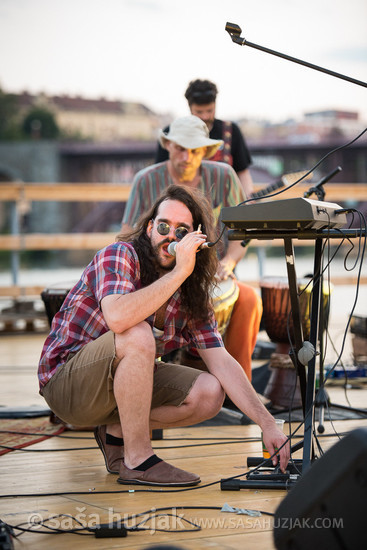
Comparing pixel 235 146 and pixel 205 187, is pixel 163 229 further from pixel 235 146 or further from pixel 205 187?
pixel 235 146

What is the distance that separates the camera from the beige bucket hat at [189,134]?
3779mm

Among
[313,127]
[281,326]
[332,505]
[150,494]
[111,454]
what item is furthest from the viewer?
[313,127]

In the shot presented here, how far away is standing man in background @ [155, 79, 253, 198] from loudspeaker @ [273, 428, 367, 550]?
9.78 ft

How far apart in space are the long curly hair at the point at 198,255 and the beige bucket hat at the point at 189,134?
110 cm

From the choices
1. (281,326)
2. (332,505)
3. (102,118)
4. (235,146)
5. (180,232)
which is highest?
(102,118)

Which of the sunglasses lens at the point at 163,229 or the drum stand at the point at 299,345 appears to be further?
the sunglasses lens at the point at 163,229

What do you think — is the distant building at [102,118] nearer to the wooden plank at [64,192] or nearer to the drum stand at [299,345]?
the wooden plank at [64,192]

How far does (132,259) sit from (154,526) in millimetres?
858

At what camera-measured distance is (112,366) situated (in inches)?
96.1

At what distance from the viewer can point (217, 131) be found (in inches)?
177

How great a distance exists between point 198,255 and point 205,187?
1.20 m

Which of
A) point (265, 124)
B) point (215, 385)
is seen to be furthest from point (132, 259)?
point (265, 124)

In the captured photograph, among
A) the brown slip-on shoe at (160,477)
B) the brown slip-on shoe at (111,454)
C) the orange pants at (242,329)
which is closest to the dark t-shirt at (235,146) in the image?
the orange pants at (242,329)

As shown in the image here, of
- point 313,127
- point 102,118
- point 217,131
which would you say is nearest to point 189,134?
point 217,131
